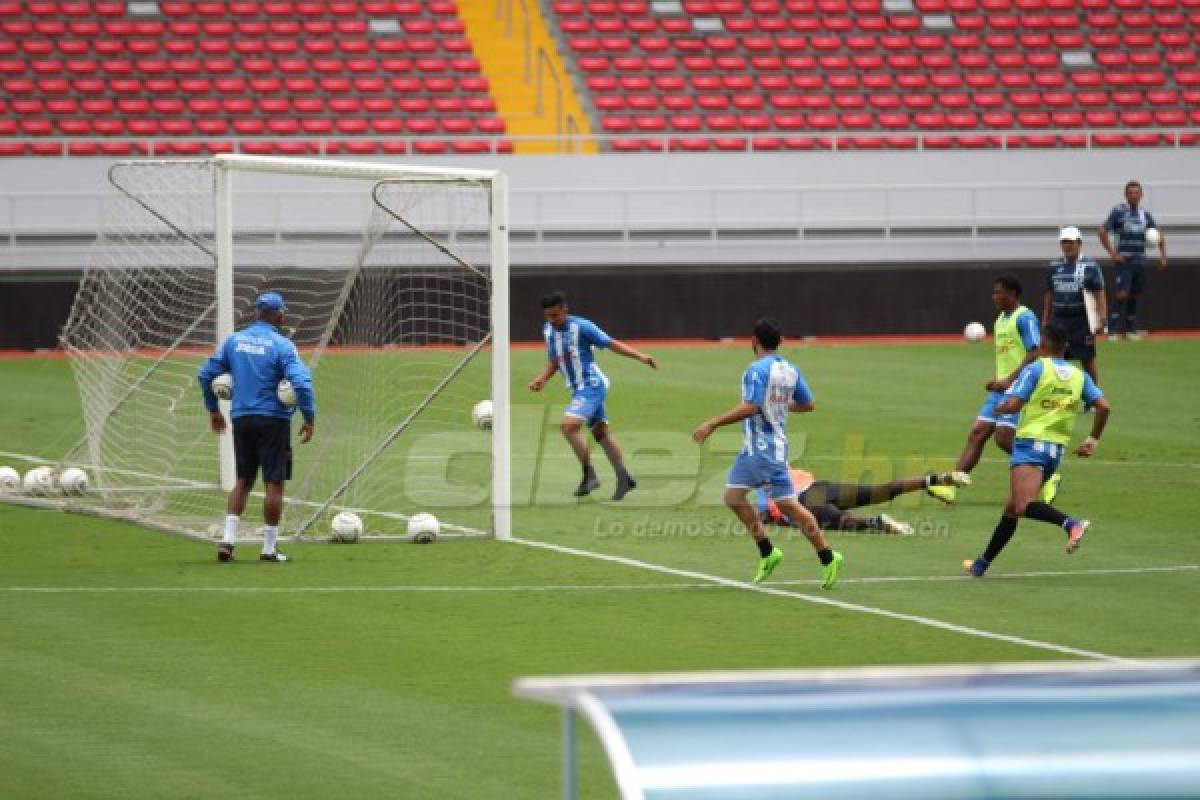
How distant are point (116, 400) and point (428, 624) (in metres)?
8.57

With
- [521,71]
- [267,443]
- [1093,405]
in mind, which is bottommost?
[267,443]

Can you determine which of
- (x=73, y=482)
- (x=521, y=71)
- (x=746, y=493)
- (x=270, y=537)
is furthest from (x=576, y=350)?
(x=521, y=71)

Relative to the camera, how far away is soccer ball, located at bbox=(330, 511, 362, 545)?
1805 cm

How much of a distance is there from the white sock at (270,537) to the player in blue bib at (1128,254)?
17941 mm

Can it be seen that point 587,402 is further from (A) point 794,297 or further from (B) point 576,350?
(A) point 794,297

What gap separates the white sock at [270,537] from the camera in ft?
55.4

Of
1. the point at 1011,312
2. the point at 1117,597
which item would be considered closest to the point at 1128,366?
the point at 1011,312

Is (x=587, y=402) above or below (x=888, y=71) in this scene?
below

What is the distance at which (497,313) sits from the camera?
17969mm

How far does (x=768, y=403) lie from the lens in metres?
15.1

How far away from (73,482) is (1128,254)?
61.0ft

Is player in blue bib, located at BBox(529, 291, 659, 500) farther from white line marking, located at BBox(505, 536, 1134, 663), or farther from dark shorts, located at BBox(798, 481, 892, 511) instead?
dark shorts, located at BBox(798, 481, 892, 511)

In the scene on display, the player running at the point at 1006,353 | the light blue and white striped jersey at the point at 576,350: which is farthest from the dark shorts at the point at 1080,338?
the light blue and white striped jersey at the point at 576,350

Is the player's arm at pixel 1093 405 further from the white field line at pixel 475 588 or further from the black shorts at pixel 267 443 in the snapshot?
the black shorts at pixel 267 443
